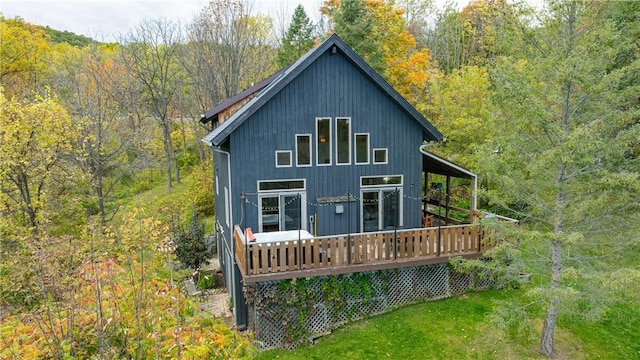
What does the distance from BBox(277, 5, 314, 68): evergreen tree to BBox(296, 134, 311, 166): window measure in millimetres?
17651

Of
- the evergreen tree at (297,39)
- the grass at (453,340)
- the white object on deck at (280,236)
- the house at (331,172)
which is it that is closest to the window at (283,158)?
the house at (331,172)

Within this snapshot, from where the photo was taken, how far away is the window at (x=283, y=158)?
10.8 meters

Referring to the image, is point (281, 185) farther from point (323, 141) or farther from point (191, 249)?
point (191, 249)

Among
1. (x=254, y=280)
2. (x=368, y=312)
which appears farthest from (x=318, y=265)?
(x=368, y=312)

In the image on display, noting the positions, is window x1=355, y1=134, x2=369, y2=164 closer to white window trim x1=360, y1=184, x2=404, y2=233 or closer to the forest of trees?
white window trim x1=360, y1=184, x2=404, y2=233

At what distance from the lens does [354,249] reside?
9.73 metres

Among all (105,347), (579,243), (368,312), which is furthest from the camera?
(368,312)

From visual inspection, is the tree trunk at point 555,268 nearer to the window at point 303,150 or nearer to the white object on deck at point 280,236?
the white object on deck at point 280,236

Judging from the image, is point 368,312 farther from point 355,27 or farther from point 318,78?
point 355,27

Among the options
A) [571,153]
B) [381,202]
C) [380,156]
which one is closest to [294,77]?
[380,156]

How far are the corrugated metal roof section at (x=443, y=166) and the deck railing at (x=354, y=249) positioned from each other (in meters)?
2.18

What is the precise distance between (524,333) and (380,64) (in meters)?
17.4

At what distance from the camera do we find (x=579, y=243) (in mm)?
8148

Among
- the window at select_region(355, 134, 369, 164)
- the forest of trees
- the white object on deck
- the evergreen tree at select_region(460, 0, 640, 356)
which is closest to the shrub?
the forest of trees
